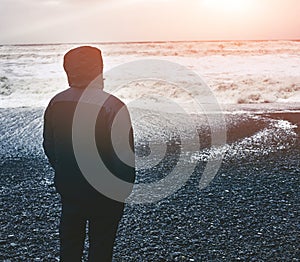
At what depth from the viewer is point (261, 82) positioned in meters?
31.5

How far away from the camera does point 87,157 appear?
266 cm

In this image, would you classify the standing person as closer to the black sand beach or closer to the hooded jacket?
the hooded jacket

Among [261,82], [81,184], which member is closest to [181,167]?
[81,184]

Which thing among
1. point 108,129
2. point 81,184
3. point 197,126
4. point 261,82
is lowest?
point 261,82

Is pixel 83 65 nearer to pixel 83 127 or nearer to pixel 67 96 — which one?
pixel 67 96

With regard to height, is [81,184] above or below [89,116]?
below

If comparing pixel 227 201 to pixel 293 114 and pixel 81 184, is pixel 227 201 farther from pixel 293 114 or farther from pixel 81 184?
pixel 293 114

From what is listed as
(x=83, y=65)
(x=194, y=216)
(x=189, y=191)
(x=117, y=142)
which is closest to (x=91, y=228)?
(x=117, y=142)

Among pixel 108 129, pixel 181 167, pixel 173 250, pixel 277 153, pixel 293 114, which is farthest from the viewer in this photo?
pixel 293 114

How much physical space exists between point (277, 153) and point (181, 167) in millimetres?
2095

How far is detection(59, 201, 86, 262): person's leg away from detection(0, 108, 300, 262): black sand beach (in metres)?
1.40

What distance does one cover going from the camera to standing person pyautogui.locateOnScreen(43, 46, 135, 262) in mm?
2543

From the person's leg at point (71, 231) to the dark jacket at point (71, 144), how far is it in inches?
4.0

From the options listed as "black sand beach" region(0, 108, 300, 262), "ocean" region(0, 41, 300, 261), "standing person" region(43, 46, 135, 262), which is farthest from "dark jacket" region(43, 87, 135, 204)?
"black sand beach" region(0, 108, 300, 262)
